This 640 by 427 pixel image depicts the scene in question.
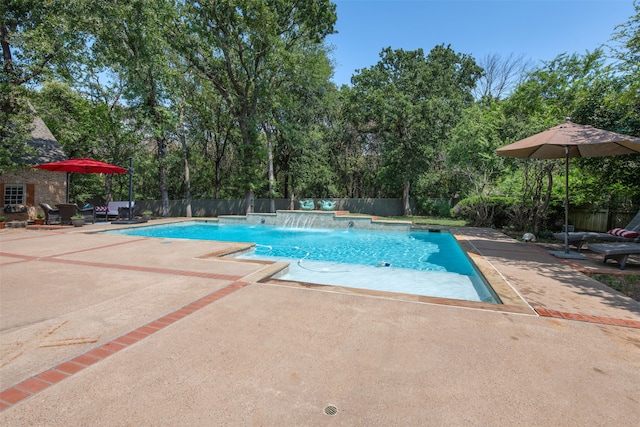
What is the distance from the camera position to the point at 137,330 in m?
2.77

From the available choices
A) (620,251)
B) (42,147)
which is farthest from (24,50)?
(620,251)

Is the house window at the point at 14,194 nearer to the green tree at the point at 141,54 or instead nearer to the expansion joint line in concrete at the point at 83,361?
the green tree at the point at 141,54

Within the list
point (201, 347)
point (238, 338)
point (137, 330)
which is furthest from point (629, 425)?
point (137, 330)

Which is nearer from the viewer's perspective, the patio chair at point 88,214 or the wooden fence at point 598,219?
the wooden fence at point 598,219

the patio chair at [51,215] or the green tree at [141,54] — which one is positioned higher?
the green tree at [141,54]

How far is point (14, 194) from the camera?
12.9 m

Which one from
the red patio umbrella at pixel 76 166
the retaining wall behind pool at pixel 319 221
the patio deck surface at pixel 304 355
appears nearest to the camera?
the patio deck surface at pixel 304 355

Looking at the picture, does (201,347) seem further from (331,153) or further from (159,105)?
(331,153)

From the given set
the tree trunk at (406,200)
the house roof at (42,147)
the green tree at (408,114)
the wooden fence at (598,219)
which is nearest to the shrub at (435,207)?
the tree trunk at (406,200)

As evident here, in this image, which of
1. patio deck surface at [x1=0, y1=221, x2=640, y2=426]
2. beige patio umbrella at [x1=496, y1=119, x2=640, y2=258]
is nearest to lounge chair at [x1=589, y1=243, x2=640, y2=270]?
beige patio umbrella at [x1=496, y1=119, x2=640, y2=258]

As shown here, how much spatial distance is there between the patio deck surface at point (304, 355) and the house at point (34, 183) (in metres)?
11.8

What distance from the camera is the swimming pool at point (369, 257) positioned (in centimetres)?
540

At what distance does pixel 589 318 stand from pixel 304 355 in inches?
122

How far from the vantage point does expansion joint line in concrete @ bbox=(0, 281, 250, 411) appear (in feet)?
6.15
